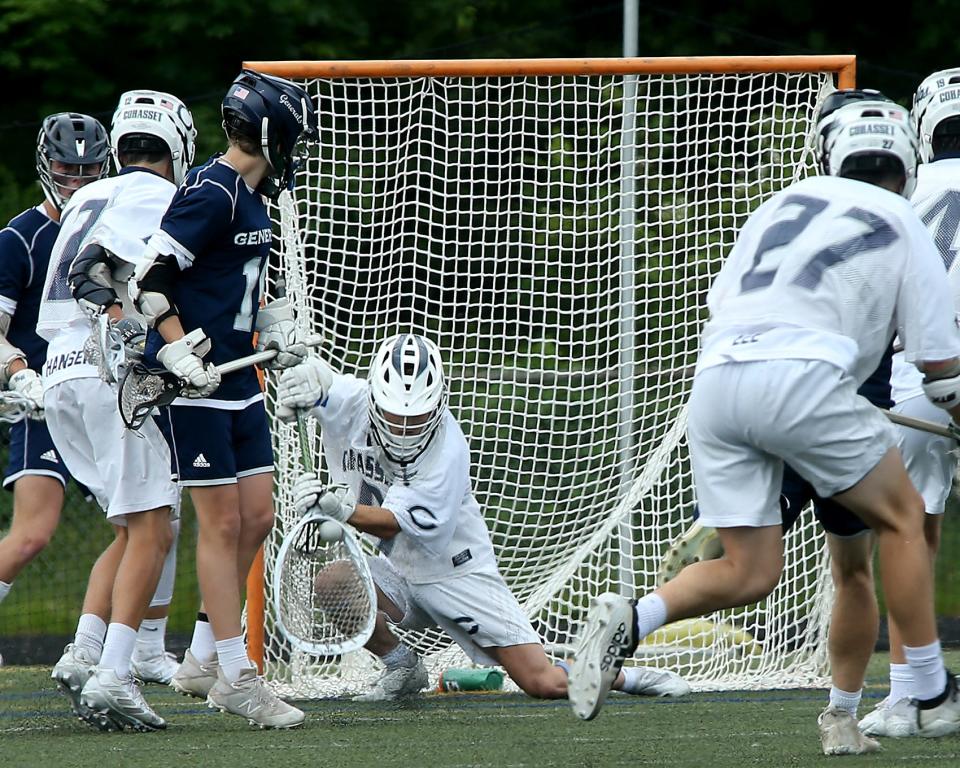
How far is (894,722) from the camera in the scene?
14.8ft

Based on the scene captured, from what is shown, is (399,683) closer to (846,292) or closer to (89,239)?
(89,239)

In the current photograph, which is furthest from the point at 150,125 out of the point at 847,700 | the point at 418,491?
the point at 847,700

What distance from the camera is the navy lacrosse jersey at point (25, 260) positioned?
18.4 feet

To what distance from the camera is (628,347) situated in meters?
6.66

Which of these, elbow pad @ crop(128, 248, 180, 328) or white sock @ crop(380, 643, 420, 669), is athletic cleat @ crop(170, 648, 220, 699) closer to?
white sock @ crop(380, 643, 420, 669)

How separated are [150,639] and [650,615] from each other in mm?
2847

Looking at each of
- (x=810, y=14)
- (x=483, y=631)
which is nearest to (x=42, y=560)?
(x=483, y=631)

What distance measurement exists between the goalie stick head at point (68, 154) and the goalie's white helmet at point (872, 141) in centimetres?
270

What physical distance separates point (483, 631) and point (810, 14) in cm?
910

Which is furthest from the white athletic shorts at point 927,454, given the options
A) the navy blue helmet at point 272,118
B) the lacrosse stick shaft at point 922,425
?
the navy blue helmet at point 272,118

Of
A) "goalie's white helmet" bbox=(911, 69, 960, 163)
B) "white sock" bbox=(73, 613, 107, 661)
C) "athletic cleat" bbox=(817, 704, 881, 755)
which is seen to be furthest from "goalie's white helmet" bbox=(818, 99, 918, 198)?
"white sock" bbox=(73, 613, 107, 661)

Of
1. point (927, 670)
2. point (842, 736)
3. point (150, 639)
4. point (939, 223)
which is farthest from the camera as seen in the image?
point (150, 639)

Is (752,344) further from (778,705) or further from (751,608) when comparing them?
(751,608)

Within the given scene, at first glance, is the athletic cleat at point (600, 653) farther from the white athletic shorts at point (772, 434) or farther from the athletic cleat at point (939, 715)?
the athletic cleat at point (939, 715)
